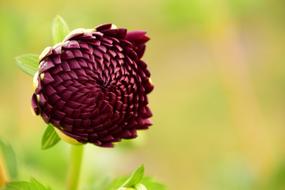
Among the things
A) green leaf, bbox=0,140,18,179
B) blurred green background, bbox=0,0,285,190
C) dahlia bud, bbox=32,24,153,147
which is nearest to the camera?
dahlia bud, bbox=32,24,153,147

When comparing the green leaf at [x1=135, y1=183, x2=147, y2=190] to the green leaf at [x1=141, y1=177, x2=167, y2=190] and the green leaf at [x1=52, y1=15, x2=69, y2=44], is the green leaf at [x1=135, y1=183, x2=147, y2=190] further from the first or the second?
the green leaf at [x1=52, y1=15, x2=69, y2=44]

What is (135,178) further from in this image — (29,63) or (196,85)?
(196,85)

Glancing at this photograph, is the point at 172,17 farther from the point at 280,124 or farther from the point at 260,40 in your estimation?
the point at 260,40

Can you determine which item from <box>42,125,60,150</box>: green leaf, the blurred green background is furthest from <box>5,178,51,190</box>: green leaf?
the blurred green background

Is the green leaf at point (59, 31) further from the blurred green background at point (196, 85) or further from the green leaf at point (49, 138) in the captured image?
the blurred green background at point (196, 85)

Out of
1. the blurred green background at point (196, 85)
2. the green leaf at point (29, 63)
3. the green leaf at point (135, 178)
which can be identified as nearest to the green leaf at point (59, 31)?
the green leaf at point (29, 63)
